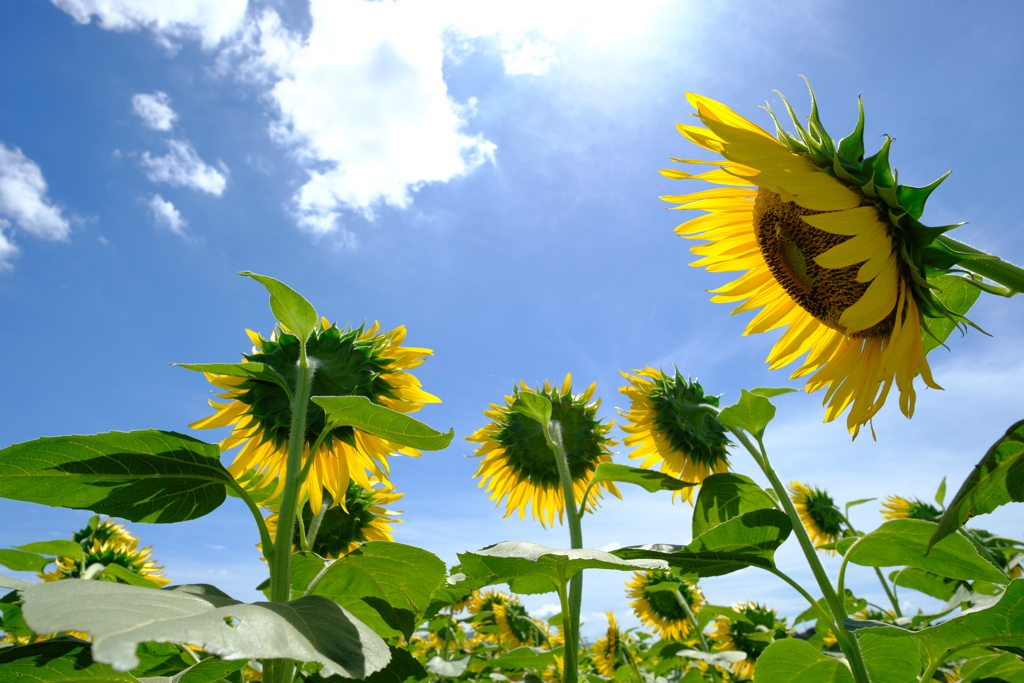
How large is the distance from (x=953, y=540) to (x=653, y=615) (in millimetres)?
4453

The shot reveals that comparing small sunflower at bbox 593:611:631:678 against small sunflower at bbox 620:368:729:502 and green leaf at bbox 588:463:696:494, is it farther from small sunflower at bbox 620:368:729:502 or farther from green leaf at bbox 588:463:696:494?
green leaf at bbox 588:463:696:494

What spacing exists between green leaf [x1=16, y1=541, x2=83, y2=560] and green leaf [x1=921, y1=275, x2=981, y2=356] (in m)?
2.92

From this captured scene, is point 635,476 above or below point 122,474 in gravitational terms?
above

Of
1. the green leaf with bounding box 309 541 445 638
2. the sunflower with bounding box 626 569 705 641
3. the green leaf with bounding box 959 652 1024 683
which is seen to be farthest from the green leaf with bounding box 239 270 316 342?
the sunflower with bounding box 626 569 705 641

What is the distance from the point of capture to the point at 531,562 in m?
1.28

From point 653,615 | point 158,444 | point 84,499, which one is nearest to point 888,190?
point 158,444

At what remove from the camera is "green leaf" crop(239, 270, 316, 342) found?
144 centimetres

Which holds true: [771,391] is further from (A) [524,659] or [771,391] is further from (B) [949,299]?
(A) [524,659]

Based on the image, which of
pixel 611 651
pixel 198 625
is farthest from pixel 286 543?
pixel 611 651

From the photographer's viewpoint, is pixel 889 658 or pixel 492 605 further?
pixel 492 605

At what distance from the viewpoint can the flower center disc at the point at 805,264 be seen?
5.99 feet

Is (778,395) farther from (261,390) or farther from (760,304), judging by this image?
(261,390)

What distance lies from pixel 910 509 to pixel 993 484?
16.7ft

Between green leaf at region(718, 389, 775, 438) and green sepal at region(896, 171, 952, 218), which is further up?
green sepal at region(896, 171, 952, 218)
